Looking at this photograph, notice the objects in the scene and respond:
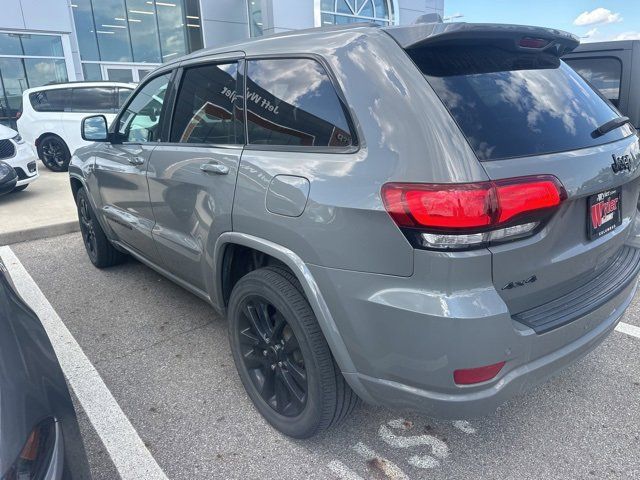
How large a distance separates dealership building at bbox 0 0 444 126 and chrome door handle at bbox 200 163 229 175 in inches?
505

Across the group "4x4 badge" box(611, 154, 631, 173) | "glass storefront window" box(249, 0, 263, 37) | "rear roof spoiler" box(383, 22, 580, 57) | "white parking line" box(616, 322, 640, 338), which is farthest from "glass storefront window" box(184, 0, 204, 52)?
"4x4 badge" box(611, 154, 631, 173)

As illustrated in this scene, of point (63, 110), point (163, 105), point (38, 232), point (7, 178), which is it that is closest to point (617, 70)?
point (163, 105)

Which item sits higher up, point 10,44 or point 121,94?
point 10,44

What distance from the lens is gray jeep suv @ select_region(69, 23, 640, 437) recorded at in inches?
66.0

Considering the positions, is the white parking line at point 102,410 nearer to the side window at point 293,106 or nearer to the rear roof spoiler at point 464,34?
the side window at point 293,106

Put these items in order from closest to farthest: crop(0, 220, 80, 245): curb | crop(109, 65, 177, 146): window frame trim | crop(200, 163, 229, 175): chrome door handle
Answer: crop(200, 163, 229, 175): chrome door handle
crop(109, 65, 177, 146): window frame trim
crop(0, 220, 80, 245): curb

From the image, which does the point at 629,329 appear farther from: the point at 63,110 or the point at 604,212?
the point at 63,110

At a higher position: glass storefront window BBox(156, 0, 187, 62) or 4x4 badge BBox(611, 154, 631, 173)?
glass storefront window BBox(156, 0, 187, 62)

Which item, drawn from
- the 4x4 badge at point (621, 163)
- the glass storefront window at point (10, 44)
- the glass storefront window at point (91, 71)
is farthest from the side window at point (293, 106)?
the glass storefront window at point (91, 71)

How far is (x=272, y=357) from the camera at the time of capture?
2414 mm

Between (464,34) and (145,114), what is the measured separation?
2493 millimetres

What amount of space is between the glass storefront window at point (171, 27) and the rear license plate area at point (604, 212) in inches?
689

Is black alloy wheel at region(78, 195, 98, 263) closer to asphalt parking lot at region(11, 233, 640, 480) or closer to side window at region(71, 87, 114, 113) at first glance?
asphalt parking lot at region(11, 233, 640, 480)

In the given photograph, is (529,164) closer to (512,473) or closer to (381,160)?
(381,160)
